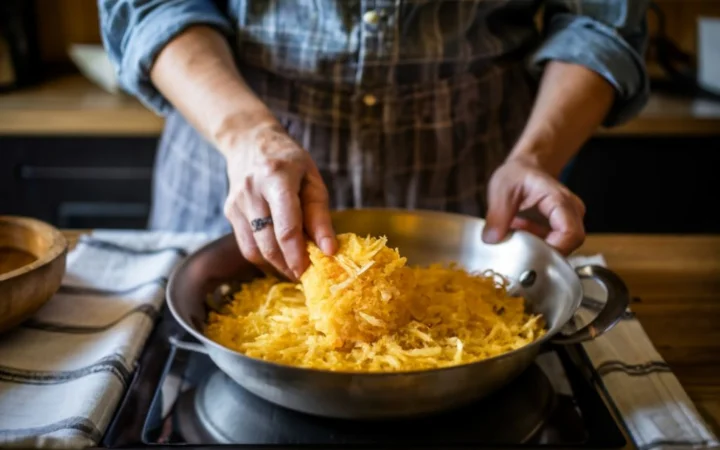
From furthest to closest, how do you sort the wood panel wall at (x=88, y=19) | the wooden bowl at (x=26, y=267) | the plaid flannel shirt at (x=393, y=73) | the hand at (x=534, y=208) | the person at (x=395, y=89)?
the wood panel wall at (x=88, y=19)
the plaid flannel shirt at (x=393, y=73)
the person at (x=395, y=89)
the hand at (x=534, y=208)
the wooden bowl at (x=26, y=267)

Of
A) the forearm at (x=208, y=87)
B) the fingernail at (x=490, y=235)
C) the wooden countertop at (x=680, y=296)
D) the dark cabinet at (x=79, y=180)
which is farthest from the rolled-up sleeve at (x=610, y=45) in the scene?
the dark cabinet at (x=79, y=180)

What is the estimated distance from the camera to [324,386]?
0.57m

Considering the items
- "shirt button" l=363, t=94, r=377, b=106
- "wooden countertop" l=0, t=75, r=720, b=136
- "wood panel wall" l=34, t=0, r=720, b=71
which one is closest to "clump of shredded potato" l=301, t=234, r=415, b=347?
"shirt button" l=363, t=94, r=377, b=106

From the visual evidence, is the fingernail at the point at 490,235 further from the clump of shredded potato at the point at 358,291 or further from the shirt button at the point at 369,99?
the shirt button at the point at 369,99

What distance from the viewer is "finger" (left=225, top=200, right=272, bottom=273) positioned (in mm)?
783

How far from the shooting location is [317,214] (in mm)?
748

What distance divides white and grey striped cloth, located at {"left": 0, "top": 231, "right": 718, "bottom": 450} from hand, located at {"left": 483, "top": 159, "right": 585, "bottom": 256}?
87 millimetres

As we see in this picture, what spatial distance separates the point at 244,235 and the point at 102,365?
0.18 meters

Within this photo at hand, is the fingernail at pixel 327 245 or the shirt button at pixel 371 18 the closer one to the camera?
the fingernail at pixel 327 245

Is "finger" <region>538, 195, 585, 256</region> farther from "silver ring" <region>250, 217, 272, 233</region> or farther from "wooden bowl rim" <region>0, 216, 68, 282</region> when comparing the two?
"wooden bowl rim" <region>0, 216, 68, 282</region>

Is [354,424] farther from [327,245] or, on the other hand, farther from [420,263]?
[420,263]

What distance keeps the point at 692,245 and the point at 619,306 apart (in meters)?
0.40

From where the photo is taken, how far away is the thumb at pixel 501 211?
842mm

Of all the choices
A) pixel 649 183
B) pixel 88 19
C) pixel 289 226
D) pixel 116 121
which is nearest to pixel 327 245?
pixel 289 226
